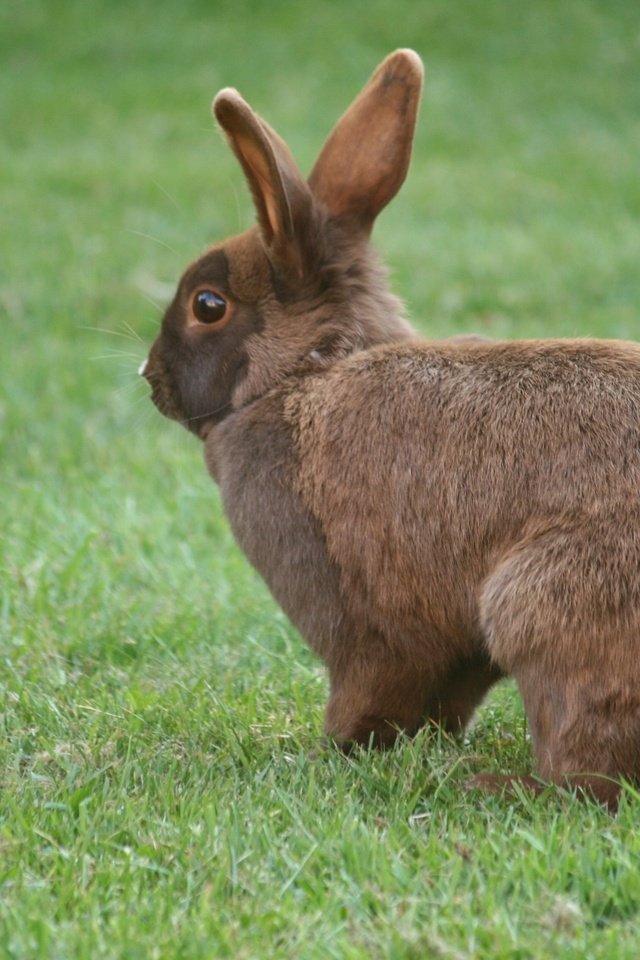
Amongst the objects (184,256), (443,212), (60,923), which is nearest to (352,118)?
(60,923)

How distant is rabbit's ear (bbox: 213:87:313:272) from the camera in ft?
11.9

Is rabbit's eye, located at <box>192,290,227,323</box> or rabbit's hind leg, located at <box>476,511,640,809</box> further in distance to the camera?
rabbit's eye, located at <box>192,290,227,323</box>

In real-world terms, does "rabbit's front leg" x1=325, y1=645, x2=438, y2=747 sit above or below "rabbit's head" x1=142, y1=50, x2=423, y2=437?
below

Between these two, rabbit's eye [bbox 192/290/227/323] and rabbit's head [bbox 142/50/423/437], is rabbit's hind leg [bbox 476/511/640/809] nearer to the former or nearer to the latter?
rabbit's head [bbox 142/50/423/437]

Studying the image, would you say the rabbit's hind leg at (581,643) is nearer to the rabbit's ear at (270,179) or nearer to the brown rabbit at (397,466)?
the brown rabbit at (397,466)

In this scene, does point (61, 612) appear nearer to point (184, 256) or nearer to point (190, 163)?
point (184, 256)

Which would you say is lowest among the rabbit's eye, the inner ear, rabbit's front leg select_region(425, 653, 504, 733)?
rabbit's front leg select_region(425, 653, 504, 733)

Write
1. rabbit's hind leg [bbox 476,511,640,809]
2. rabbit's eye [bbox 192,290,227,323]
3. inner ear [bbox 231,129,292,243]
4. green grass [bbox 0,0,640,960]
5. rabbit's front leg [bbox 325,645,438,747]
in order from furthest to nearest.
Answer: rabbit's eye [bbox 192,290,227,323] < inner ear [bbox 231,129,292,243] < rabbit's front leg [bbox 325,645,438,747] < rabbit's hind leg [bbox 476,511,640,809] < green grass [bbox 0,0,640,960]

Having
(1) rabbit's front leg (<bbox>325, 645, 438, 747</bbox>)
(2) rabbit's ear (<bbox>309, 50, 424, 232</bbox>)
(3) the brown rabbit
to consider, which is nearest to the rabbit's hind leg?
(3) the brown rabbit

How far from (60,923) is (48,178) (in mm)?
10217

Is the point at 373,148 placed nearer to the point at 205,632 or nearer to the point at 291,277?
the point at 291,277

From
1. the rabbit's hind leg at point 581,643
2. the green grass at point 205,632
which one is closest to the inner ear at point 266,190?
the green grass at point 205,632

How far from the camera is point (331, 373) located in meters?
3.77

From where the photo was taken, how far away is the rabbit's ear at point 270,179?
11.9 feet
